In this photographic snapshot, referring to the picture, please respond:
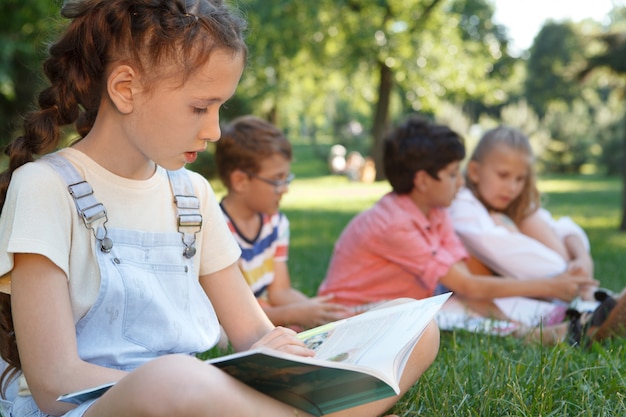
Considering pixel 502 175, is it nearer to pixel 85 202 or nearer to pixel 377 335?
pixel 377 335

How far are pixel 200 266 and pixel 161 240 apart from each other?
7.4 inches

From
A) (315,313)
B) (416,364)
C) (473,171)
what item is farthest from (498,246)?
(416,364)

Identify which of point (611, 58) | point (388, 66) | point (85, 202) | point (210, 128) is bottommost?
point (85, 202)

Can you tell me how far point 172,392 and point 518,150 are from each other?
3249mm

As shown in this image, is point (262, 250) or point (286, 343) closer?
point (286, 343)

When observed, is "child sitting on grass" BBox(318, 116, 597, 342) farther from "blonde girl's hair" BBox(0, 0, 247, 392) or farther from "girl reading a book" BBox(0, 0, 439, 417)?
"blonde girl's hair" BBox(0, 0, 247, 392)

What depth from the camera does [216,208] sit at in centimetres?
213

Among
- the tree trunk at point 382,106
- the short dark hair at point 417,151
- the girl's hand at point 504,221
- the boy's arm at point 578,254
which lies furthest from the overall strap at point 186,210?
the tree trunk at point 382,106

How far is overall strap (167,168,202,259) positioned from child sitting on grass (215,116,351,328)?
5.01 feet

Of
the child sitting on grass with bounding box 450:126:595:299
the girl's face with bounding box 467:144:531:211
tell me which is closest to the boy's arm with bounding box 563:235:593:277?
the child sitting on grass with bounding box 450:126:595:299

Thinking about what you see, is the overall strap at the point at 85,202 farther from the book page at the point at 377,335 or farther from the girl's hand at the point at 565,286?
the girl's hand at the point at 565,286

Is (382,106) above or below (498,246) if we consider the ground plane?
above

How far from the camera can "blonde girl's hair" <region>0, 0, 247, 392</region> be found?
183 centimetres

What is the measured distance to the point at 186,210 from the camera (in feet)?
6.63
